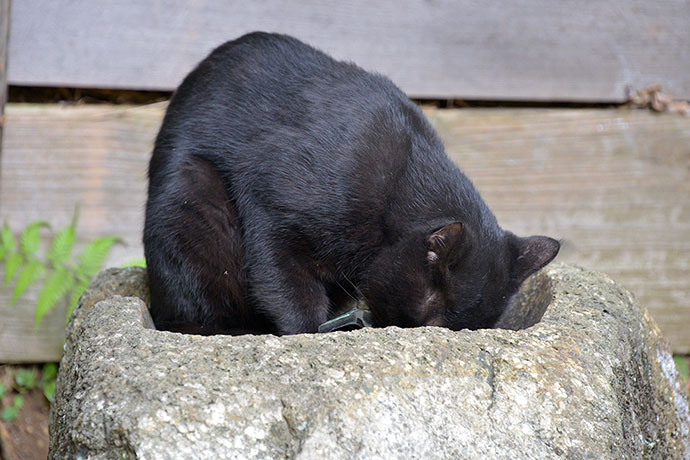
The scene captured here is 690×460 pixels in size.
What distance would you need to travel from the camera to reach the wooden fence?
3857 millimetres

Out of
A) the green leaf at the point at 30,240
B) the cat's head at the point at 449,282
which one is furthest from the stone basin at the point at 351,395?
the green leaf at the point at 30,240

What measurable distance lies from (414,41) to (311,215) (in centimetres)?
195

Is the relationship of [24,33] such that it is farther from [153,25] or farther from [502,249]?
[502,249]

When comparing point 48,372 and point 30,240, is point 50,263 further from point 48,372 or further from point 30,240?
point 48,372

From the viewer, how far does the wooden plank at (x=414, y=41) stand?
3807 mm

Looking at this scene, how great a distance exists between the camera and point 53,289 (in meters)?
3.68

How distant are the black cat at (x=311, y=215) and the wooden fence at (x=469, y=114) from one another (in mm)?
1197

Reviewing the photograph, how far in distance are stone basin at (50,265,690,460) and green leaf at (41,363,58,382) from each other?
2.10 m

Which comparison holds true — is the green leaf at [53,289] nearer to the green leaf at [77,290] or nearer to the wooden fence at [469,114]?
the green leaf at [77,290]

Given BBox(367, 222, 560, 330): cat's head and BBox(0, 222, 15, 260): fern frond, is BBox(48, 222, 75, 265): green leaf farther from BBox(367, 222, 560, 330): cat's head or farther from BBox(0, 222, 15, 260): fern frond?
BBox(367, 222, 560, 330): cat's head

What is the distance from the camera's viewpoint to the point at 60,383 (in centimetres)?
229

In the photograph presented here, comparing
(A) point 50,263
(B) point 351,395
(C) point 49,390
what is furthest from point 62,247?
(B) point 351,395

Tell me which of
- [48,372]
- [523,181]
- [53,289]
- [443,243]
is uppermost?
[443,243]

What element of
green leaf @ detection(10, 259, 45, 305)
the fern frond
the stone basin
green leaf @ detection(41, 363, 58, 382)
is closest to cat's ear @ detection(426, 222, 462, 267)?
the stone basin
